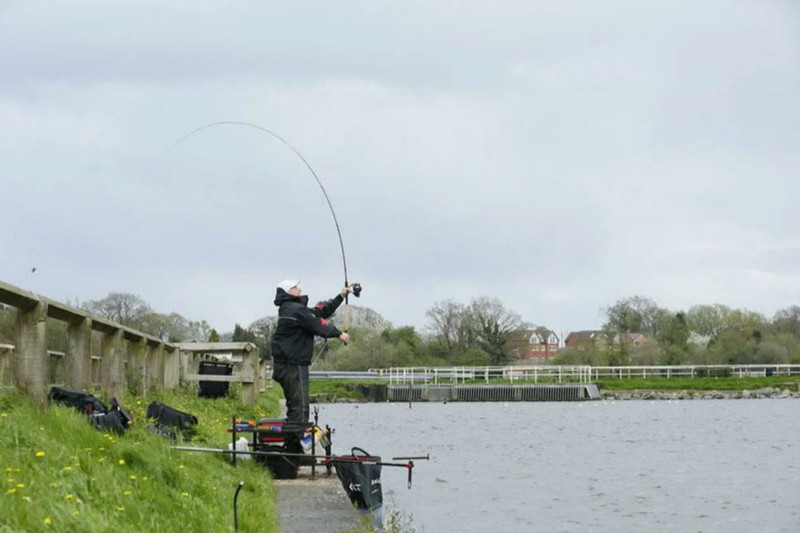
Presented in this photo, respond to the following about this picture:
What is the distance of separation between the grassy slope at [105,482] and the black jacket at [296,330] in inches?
61.4

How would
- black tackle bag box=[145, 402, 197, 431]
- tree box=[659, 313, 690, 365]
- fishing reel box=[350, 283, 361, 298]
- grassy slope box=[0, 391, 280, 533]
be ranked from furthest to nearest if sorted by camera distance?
1. tree box=[659, 313, 690, 365]
2. fishing reel box=[350, 283, 361, 298]
3. black tackle bag box=[145, 402, 197, 431]
4. grassy slope box=[0, 391, 280, 533]

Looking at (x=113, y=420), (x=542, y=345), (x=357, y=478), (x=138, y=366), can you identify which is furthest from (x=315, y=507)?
(x=542, y=345)

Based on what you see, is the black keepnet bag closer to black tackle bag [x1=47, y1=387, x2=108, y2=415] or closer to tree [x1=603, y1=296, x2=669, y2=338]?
black tackle bag [x1=47, y1=387, x2=108, y2=415]

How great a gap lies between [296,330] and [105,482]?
470 centimetres

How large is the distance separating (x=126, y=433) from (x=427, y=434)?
980 inches

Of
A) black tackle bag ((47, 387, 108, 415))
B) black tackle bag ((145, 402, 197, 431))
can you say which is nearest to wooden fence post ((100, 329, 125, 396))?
black tackle bag ((145, 402, 197, 431))

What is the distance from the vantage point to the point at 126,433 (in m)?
9.72

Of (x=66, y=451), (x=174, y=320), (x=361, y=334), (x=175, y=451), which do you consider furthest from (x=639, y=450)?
(x=361, y=334)

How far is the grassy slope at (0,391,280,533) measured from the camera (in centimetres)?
622

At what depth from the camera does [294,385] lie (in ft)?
39.4

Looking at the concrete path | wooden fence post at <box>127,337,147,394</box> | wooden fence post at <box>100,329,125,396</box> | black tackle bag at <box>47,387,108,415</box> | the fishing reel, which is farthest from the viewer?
wooden fence post at <box>127,337,147,394</box>

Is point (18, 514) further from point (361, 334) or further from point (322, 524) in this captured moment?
point (361, 334)

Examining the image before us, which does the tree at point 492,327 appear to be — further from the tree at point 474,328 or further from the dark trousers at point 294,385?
the dark trousers at point 294,385

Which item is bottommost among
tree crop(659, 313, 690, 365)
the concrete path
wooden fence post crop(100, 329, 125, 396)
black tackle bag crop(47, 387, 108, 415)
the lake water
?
the lake water
